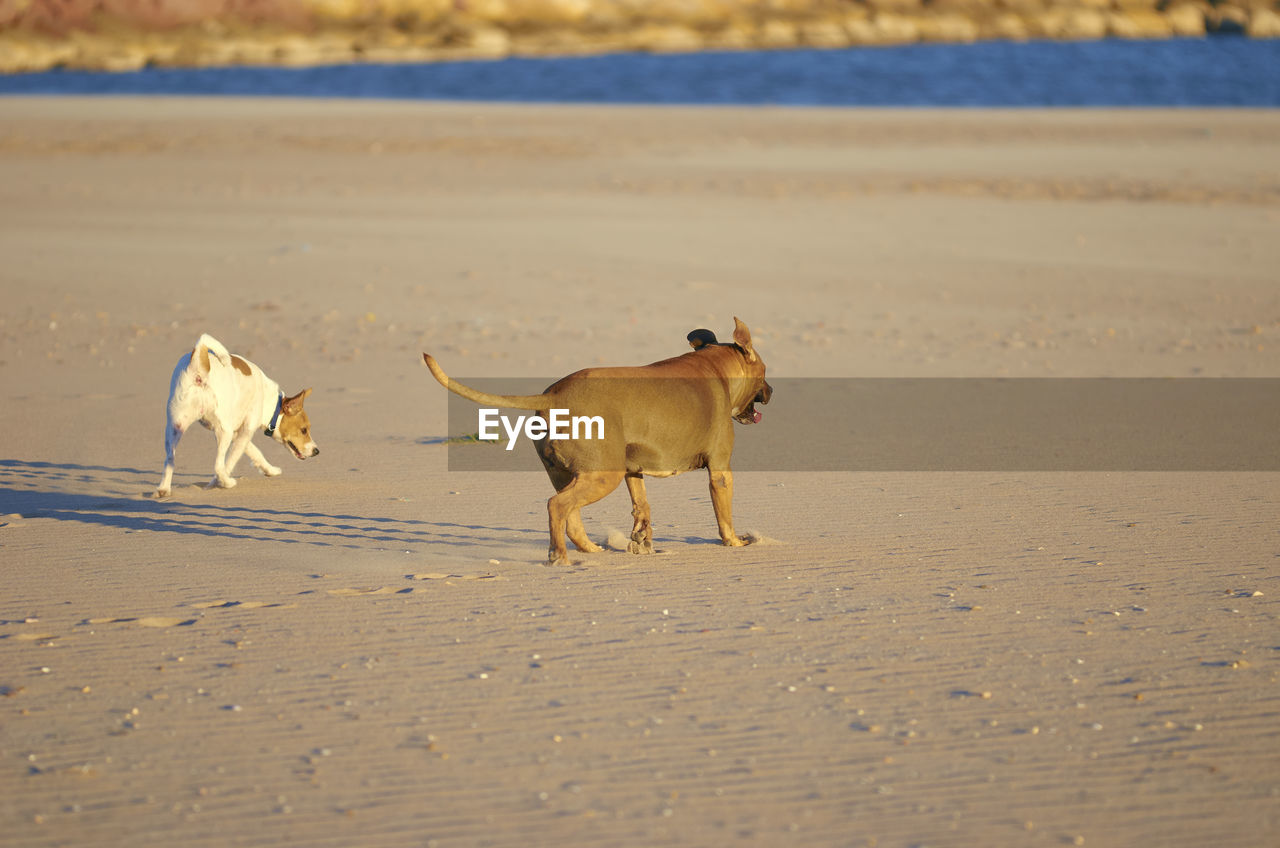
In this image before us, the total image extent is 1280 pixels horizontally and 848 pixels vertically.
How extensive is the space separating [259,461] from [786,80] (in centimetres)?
5849

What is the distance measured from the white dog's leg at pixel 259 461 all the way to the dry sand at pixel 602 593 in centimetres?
18

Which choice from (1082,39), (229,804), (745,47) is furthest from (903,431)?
(1082,39)

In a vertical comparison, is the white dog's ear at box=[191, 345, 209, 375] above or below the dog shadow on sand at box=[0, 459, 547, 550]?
above

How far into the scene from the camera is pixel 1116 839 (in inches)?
202

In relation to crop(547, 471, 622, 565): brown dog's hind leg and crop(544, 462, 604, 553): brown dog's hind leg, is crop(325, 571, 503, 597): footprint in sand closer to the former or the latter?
crop(547, 471, 622, 565): brown dog's hind leg

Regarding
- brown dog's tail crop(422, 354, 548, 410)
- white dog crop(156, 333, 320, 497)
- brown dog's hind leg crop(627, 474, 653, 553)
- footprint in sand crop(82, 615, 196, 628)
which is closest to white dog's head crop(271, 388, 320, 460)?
white dog crop(156, 333, 320, 497)

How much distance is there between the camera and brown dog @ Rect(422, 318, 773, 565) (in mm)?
7828

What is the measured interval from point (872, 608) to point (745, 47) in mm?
106102

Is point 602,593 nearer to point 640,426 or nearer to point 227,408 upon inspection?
point 640,426

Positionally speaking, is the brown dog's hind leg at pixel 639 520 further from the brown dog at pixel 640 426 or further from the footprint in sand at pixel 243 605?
the footprint in sand at pixel 243 605

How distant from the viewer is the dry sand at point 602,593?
5.45 metres

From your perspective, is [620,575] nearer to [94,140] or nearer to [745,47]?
[94,140]

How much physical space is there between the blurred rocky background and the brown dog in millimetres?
78200

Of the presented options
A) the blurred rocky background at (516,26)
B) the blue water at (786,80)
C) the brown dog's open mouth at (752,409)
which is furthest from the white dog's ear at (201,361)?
the blurred rocky background at (516,26)
